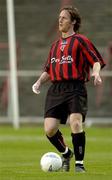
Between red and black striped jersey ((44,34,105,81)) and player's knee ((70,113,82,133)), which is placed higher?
red and black striped jersey ((44,34,105,81))

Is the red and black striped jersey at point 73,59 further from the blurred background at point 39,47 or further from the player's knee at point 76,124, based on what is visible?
the blurred background at point 39,47

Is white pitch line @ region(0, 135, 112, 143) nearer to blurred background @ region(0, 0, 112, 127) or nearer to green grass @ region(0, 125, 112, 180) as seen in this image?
green grass @ region(0, 125, 112, 180)

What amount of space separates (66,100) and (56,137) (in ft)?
1.75

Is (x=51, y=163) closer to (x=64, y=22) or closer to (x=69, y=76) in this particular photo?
(x=69, y=76)

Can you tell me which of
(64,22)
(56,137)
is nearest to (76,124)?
(56,137)

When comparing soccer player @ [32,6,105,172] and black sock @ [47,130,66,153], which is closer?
soccer player @ [32,6,105,172]

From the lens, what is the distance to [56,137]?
10648mm

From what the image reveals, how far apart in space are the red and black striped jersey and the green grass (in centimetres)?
119

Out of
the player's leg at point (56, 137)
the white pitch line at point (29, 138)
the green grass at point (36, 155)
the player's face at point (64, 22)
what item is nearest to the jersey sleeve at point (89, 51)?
the player's face at point (64, 22)

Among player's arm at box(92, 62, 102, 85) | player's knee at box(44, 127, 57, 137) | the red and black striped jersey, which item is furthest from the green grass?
the red and black striped jersey

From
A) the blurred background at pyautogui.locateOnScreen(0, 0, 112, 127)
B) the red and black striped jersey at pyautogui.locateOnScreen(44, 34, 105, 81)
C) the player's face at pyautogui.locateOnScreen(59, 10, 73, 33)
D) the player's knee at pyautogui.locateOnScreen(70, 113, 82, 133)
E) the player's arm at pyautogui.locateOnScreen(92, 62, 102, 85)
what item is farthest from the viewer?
the blurred background at pyautogui.locateOnScreen(0, 0, 112, 127)

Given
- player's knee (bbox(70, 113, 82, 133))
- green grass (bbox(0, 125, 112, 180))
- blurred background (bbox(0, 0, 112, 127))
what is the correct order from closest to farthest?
green grass (bbox(0, 125, 112, 180))
player's knee (bbox(70, 113, 82, 133))
blurred background (bbox(0, 0, 112, 127))

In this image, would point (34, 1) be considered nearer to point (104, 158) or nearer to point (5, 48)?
point (5, 48)

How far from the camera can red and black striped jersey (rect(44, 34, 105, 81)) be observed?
34.2ft
